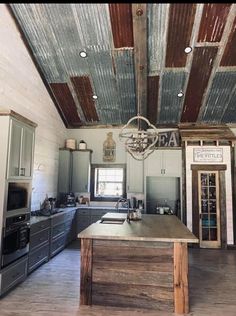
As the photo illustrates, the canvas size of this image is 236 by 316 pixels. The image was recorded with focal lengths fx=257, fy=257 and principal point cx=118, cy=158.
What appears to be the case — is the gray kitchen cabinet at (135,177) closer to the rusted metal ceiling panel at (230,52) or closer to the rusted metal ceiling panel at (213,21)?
the rusted metal ceiling panel at (230,52)

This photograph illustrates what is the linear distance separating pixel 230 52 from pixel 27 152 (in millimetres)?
4189

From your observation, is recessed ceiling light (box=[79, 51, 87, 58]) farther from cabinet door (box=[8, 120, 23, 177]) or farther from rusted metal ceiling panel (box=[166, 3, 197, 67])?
cabinet door (box=[8, 120, 23, 177])

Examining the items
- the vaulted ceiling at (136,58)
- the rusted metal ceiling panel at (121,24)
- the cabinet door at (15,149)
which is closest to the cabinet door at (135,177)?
the vaulted ceiling at (136,58)

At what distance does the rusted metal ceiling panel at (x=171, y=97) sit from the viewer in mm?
5648

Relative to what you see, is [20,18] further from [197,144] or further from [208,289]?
[208,289]

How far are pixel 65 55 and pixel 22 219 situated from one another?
11.0ft

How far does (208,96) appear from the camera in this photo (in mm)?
6172

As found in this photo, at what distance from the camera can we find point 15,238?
364cm

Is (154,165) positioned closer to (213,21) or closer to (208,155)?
(208,155)

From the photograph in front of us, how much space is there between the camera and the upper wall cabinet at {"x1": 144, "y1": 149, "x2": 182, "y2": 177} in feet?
22.2

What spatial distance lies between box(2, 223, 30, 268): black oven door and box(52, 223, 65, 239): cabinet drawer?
3.93 ft

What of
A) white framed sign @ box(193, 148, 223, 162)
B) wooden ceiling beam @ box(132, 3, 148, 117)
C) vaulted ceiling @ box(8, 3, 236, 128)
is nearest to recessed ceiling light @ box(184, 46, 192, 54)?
vaulted ceiling @ box(8, 3, 236, 128)

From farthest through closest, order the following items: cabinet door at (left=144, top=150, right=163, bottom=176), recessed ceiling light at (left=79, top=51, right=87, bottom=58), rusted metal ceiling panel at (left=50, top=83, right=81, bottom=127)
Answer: cabinet door at (left=144, top=150, right=163, bottom=176), rusted metal ceiling panel at (left=50, top=83, right=81, bottom=127), recessed ceiling light at (left=79, top=51, right=87, bottom=58)

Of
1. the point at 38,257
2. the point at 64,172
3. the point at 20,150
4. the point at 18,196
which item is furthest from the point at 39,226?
the point at 64,172
